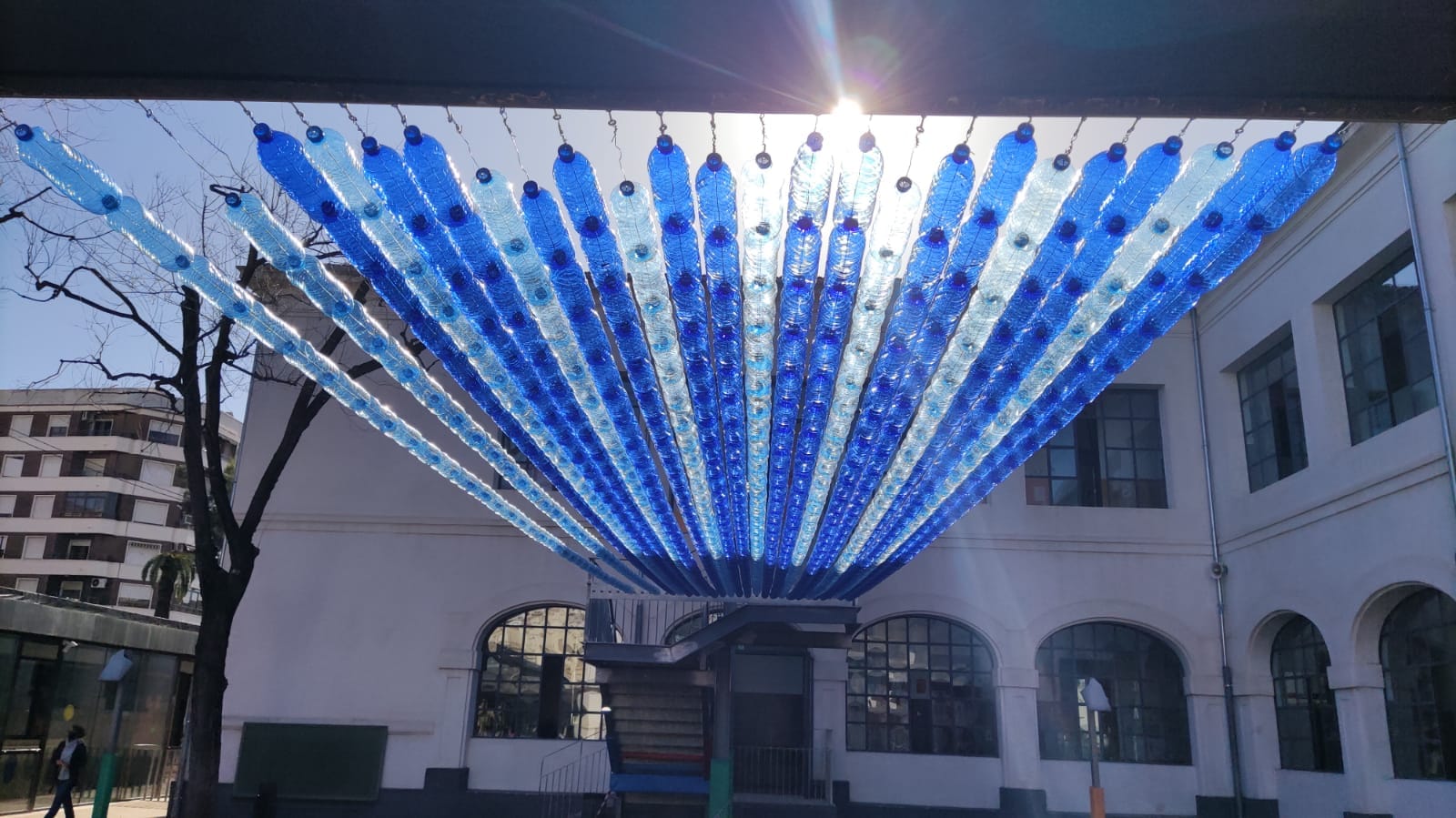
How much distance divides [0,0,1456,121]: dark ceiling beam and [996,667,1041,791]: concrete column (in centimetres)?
1353

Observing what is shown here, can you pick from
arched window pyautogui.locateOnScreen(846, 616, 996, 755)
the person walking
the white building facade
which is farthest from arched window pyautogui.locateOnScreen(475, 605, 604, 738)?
the person walking

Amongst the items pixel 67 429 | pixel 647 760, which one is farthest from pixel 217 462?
pixel 67 429

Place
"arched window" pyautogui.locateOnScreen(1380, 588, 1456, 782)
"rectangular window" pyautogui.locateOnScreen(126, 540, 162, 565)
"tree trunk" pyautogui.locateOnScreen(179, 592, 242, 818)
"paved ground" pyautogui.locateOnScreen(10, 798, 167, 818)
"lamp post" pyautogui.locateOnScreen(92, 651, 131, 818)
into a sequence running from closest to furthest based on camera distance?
1. "arched window" pyautogui.locateOnScreen(1380, 588, 1456, 782)
2. "lamp post" pyautogui.locateOnScreen(92, 651, 131, 818)
3. "tree trunk" pyautogui.locateOnScreen(179, 592, 242, 818)
4. "paved ground" pyautogui.locateOnScreen(10, 798, 167, 818)
5. "rectangular window" pyautogui.locateOnScreen(126, 540, 162, 565)

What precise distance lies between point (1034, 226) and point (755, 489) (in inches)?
183

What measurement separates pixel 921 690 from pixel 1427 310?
28.7 ft

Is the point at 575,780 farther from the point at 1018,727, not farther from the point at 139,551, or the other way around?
the point at 139,551

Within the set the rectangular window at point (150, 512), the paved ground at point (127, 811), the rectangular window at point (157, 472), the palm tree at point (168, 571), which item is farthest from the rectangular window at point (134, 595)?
the paved ground at point (127, 811)

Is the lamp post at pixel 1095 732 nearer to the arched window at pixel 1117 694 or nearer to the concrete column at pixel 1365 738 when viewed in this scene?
the concrete column at pixel 1365 738

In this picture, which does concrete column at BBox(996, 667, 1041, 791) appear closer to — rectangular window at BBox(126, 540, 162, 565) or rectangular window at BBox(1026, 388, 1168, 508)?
rectangular window at BBox(1026, 388, 1168, 508)

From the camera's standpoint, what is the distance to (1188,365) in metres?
17.5

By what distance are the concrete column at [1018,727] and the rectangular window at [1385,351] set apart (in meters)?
5.86

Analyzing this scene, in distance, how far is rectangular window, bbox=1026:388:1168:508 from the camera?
1739 cm

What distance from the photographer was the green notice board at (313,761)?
53.6ft

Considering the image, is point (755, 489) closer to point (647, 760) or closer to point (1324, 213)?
point (647, 760)
